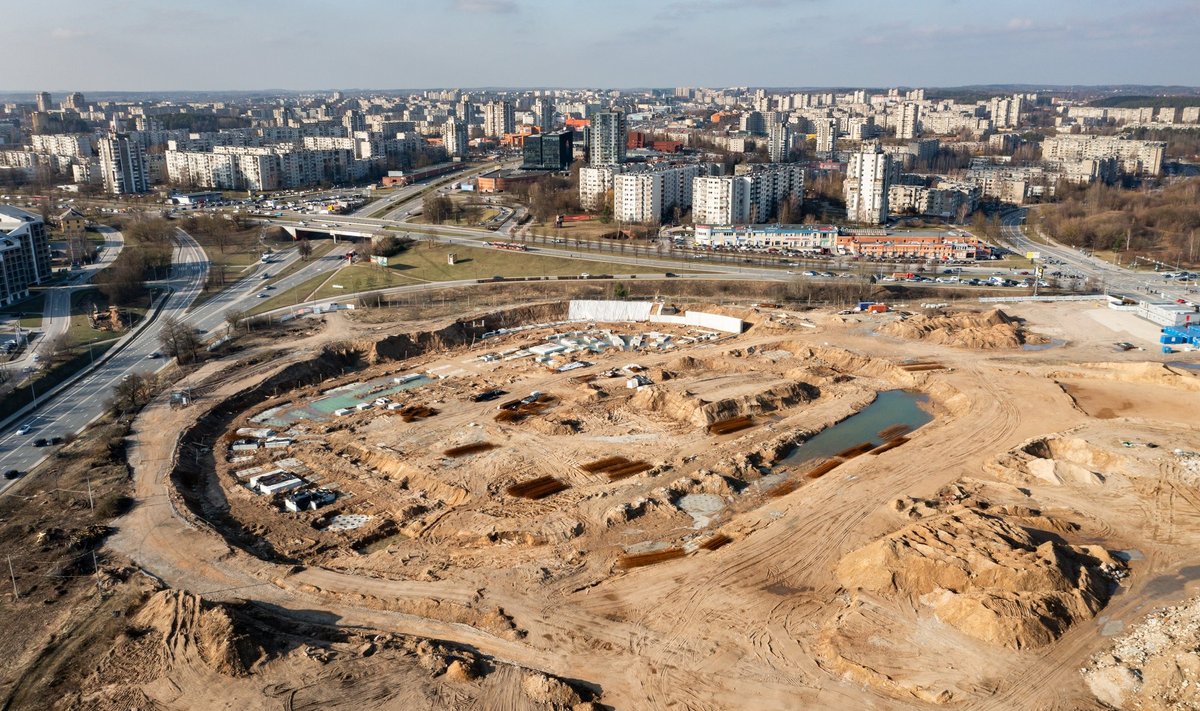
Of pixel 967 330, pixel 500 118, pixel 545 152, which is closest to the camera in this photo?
pixel 967 330

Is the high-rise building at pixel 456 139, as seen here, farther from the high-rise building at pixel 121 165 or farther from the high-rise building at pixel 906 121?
the high-rise building at pixel 906 121

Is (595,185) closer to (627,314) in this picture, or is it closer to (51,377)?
(627,314)

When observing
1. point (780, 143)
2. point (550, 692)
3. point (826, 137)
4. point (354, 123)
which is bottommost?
point (550, 692)

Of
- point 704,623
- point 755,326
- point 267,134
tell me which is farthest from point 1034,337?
point 267,134

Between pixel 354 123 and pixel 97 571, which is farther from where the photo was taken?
pixel 354 123

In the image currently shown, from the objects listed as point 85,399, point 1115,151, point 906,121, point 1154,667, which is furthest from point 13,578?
point 906,121

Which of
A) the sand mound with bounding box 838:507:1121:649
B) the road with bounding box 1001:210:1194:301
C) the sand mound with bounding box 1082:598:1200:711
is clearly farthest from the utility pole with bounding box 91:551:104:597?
the road with bounding box 1001:210:1194:301
